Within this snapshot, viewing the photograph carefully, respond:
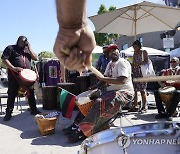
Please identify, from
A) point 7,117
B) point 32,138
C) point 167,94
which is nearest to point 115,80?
point 32,138

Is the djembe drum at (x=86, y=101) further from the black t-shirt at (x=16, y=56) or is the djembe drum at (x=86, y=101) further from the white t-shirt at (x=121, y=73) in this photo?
the black t-shirt at (x=16, y=56)

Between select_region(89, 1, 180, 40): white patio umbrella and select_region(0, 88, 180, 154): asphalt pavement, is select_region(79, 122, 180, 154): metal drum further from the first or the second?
select_region(89, 1, 180, 40): white patio umbrella

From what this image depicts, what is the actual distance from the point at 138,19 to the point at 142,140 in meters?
6.70

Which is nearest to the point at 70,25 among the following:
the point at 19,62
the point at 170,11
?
the point at 19,62

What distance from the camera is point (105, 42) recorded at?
2883 cm

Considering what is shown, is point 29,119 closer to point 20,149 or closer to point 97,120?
point 20,149

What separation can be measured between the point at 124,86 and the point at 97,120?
798 mm

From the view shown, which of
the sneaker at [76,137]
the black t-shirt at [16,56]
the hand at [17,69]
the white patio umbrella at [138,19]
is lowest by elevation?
the sneaker at [76,137]

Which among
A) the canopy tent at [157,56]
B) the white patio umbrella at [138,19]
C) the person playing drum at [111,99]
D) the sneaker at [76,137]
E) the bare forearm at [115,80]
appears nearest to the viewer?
the person playing drum at [111,99]

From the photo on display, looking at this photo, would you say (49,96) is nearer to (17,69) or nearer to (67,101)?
(17,69)

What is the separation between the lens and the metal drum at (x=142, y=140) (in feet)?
6.57

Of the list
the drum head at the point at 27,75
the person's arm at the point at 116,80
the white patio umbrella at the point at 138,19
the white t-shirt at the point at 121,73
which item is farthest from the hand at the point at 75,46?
the white patio umbrella at the point at 138,19

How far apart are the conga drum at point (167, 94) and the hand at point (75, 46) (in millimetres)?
5512

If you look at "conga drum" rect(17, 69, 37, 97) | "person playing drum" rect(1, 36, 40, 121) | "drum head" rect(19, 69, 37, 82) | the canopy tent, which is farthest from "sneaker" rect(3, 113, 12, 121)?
the canopy tent
